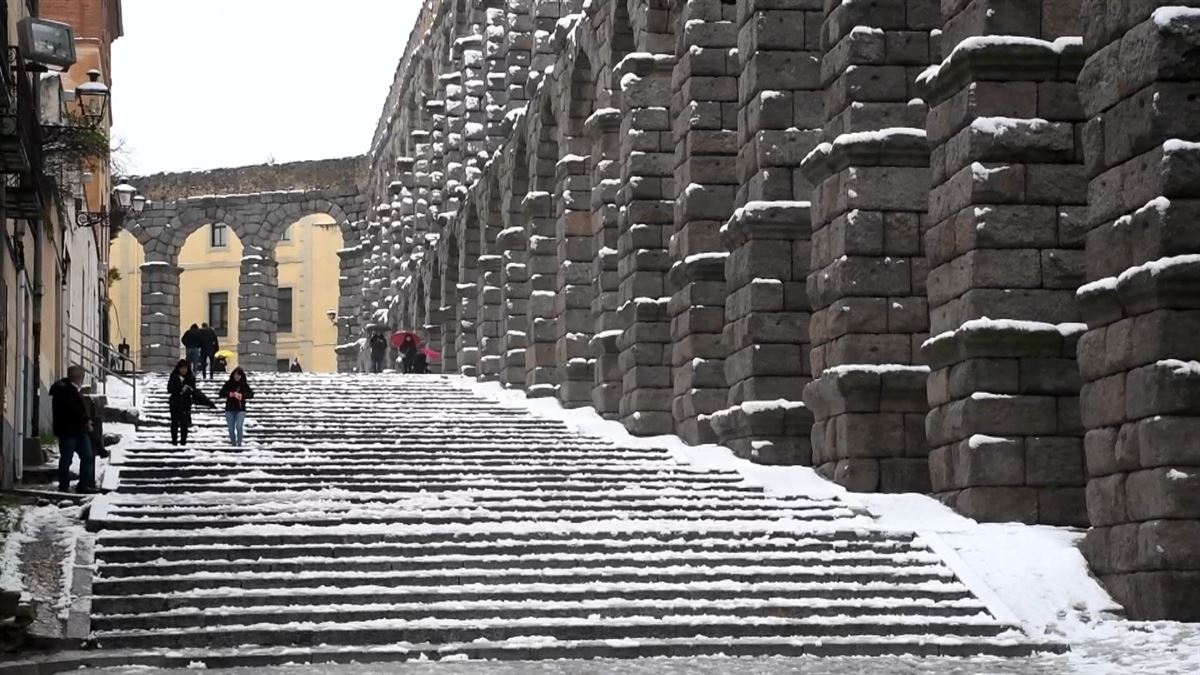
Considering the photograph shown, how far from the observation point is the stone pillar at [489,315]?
38750 millimetres

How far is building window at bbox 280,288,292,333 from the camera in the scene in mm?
69250

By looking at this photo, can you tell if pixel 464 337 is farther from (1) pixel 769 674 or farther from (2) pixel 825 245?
(1) pixel 769 674

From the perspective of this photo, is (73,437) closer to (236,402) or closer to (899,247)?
(236,402)

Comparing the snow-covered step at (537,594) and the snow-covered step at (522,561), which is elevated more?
the snow-covered step at (522,561)

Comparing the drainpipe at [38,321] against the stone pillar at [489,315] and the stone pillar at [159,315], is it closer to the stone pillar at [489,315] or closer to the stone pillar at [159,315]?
the stone pillar at [489,315]

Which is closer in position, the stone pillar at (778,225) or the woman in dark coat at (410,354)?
the stone pillar at (778,225)

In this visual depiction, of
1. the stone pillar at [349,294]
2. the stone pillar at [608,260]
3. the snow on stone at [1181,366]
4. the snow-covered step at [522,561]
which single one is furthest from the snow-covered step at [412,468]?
the stone pillar at [349,294]

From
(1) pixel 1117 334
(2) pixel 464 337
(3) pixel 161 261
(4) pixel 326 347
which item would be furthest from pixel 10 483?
(4) pixel 326 347

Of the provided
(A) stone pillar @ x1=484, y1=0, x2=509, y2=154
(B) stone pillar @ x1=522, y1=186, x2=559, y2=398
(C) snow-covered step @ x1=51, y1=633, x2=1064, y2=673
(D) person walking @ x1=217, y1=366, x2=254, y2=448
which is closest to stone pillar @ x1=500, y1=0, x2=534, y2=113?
(A) stone pillar @ x1=484, y1=0, x2=509, y2=154

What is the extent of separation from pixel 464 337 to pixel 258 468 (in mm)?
20953

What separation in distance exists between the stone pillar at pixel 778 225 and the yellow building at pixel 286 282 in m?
46.3

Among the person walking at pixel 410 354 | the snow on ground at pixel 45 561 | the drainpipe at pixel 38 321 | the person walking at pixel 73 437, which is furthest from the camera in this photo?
the person walking at pixel 410 354

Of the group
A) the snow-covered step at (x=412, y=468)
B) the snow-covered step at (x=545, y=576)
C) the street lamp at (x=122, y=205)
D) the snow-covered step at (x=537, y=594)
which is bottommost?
the snow-covered step at (x=537, y=594)

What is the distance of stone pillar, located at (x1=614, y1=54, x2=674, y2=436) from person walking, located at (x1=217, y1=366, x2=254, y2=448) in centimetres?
602
